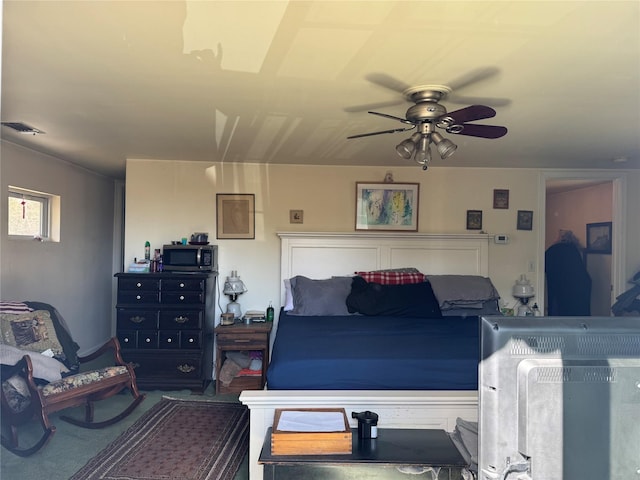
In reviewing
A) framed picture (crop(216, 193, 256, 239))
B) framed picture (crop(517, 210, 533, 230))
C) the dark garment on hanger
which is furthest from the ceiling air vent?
the dark garment on hanger

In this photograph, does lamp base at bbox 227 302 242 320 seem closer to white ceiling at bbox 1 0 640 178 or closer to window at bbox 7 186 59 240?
white ceiling at bbox 1 0 640 178

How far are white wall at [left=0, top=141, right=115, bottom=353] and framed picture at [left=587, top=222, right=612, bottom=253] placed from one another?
21.0ft

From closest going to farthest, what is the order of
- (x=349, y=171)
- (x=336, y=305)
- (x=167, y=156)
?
(x=336, y=305), (x=167, y=156), (x=349, y=171)

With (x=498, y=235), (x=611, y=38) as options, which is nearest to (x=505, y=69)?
(x=611, y=38)

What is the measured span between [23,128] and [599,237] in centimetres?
637

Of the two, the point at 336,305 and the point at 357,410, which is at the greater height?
the point at 336,305

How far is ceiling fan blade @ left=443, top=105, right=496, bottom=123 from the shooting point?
194 cm

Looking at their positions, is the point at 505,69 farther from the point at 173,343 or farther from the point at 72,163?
the point at 72,163

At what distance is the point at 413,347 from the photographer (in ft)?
8.16

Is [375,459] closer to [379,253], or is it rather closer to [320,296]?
[320,296]

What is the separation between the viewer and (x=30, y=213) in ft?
12.9

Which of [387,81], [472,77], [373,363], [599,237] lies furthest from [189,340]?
[599,237]

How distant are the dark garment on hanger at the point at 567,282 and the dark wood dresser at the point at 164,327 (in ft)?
15.3

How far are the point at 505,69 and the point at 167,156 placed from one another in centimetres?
316
